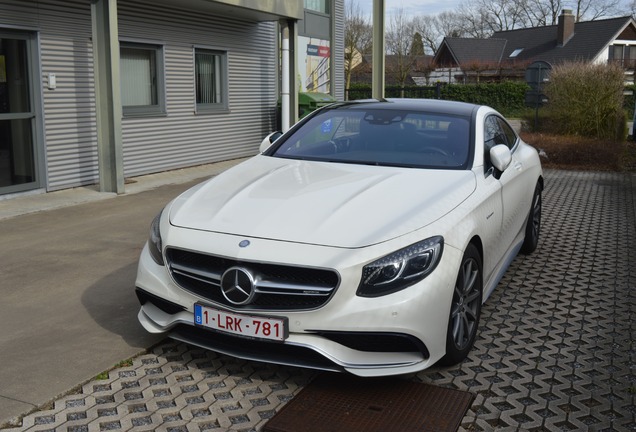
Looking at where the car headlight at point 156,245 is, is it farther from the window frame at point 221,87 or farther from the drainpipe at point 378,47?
the drainpipe at point 378,47

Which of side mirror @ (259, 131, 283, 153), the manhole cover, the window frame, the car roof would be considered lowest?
the manhole cover

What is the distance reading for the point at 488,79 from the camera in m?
45.0

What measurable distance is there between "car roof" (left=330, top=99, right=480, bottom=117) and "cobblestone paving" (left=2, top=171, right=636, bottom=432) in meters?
1.47

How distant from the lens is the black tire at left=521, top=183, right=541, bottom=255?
21.7 feet

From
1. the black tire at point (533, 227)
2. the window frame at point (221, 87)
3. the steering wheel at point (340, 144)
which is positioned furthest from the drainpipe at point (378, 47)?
the steering wheel at point (340, 144)

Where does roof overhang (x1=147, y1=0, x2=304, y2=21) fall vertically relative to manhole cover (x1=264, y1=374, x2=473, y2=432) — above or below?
above

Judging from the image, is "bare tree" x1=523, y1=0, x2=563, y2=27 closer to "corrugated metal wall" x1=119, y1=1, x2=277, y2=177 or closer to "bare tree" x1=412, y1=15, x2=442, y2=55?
"bare tree" x1=412, y1=15, x2=442, y2=55

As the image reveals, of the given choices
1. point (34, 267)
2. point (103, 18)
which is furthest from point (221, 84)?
point (34, 267)

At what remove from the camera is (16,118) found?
922 cm

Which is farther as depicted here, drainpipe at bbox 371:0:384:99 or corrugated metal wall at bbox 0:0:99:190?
drainpipe at bbox 371:0:384:99

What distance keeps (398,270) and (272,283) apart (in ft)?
2.09

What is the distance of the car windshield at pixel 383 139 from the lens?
4918 mm

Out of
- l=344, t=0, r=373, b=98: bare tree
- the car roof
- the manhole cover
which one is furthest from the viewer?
l=344, t=0, r=373, b=98: bare tree

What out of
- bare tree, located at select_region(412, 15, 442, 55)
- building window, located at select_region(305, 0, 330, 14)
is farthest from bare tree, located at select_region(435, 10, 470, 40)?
building window, located at select_region(305, 0, 330, 14)
